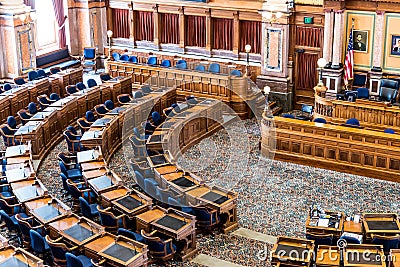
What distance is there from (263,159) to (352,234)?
263 inches

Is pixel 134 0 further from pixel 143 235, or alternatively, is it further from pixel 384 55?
pixel 143 235

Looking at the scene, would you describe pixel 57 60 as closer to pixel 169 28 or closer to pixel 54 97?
pixel 169 28

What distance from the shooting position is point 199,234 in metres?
16.5

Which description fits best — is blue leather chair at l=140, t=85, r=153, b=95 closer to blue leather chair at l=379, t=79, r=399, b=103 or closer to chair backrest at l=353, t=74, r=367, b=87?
chair backrest at l=353, t=74, r=367, b=87

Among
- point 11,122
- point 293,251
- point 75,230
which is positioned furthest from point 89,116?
point 293,251

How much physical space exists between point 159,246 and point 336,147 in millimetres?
7242

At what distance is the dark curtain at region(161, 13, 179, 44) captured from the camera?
28266 millimetres

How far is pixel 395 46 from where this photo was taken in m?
23.3

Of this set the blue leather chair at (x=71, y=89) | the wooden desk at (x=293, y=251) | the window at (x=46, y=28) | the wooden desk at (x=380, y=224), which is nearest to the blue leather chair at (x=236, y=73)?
the blue leather chair at (x=71, y=89)

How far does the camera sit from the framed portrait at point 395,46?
913 inches

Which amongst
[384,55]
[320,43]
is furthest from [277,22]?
[384,55]

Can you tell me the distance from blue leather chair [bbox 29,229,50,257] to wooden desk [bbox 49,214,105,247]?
285mm

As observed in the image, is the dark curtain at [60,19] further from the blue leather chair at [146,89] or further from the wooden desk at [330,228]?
the wooden desk at [330,228]

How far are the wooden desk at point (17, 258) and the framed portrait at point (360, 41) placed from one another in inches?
573
